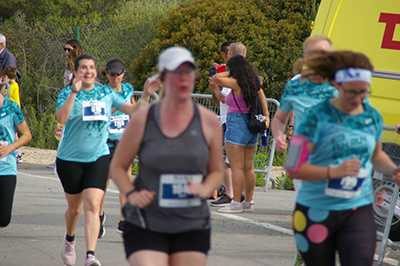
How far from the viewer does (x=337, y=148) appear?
3180mm

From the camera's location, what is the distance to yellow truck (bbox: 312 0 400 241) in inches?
235

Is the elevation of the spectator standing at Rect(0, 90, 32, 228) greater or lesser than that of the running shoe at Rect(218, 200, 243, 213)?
greater

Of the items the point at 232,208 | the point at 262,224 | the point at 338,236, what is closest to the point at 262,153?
the point at 232,208

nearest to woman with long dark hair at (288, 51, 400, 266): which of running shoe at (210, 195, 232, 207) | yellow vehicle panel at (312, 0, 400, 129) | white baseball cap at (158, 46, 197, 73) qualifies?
white baseball cap at (158, 46, 197, 73)

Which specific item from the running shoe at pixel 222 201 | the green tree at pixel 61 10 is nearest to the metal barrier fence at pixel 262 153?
the running shoe at pixel 222 201

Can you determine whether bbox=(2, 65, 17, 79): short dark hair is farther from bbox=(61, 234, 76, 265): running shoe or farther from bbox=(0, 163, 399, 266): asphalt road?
bbox=(61, 234, 76, 265): running shoe

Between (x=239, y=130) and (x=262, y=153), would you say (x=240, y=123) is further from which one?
(x=262, y=153)

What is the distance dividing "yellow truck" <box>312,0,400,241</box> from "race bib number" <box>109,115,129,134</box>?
103 inches

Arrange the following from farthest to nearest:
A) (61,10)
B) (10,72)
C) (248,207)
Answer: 1. (61,10)
2. (10,72)
3. (248,207)

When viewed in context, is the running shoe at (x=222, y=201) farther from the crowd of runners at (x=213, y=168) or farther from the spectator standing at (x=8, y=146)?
the crowd of runners at (x=213, y=168)

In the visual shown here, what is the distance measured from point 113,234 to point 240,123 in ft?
7.86

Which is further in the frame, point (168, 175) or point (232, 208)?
point (232, 208)

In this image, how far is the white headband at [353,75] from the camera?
312 cm

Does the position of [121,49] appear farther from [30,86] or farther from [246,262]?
[246,262]
